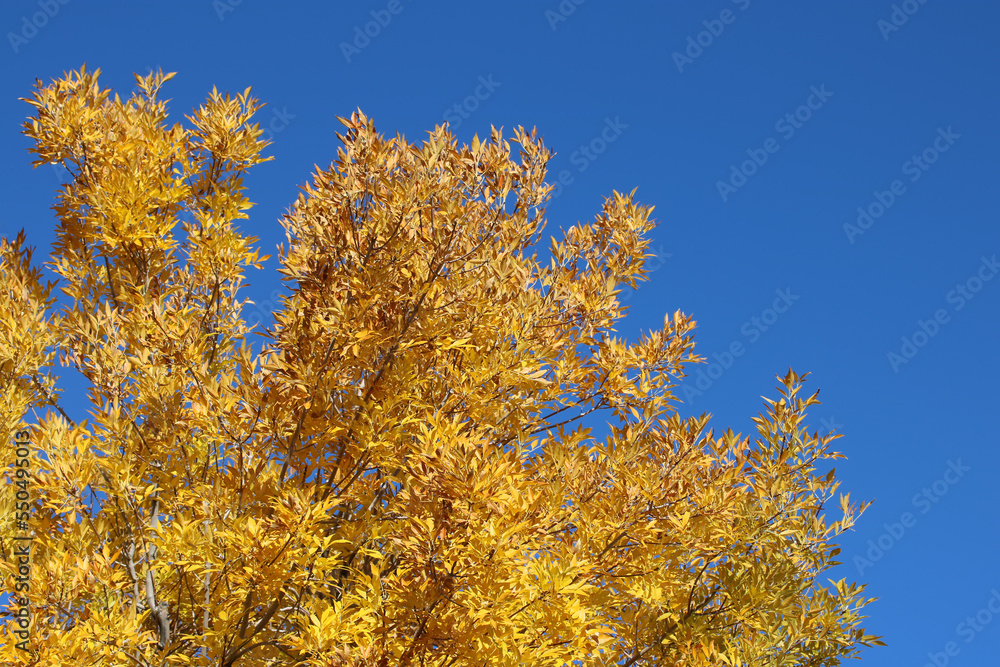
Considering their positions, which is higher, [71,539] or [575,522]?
[575,522]

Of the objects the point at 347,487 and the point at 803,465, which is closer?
the point at 347,487

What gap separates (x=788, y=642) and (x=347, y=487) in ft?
8.30

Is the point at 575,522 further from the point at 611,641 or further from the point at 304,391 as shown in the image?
the point at 304,391

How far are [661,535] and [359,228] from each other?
2284 millimetres

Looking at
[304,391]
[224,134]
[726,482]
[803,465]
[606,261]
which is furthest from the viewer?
[606,261]

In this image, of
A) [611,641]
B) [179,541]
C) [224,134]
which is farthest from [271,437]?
[224,134]

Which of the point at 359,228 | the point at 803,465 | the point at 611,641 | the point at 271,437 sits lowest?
the point at 611,641

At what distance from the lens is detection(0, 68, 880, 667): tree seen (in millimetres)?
3375

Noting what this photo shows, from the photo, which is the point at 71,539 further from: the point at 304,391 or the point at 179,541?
the point at 304,391

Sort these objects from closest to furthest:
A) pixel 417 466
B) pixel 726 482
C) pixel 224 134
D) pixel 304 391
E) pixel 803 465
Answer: pixel 417 466 < pixel 304 391 < pixel 726 482 < pixel 803 465 < pixel 224 134

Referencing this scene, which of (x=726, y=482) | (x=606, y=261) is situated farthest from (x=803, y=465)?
(x=606, y=261)

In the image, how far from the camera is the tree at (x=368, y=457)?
11.1ft

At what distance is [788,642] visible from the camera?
166 inches

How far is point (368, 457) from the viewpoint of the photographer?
4027 millimetres
